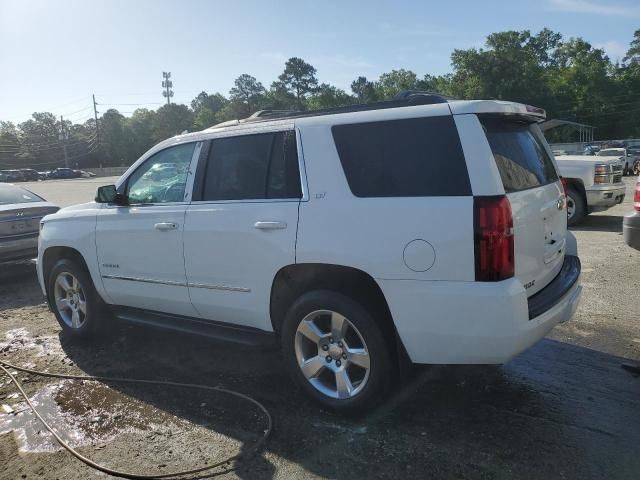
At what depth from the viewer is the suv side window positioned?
3752mm

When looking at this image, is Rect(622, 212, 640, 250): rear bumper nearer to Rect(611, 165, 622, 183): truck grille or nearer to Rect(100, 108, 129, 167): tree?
Rect(611, 165, 622, 183): truck grille

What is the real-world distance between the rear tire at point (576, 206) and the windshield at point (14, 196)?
9.98m

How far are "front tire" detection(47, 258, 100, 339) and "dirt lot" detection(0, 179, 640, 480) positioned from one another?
0.22 m

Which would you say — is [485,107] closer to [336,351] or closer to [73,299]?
[336,351]

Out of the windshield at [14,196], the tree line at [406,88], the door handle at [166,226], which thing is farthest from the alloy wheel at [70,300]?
the tree line at [406,88]

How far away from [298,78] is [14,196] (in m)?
108

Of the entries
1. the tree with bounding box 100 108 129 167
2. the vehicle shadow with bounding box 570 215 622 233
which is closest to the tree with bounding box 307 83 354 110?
the tree with bounding box 100 108 129 167

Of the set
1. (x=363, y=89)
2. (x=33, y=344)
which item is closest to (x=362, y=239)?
(x=33, y=344)

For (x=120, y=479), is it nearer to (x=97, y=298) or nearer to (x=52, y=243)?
(x=97, y=298)

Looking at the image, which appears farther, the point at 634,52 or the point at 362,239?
the point at 634,52

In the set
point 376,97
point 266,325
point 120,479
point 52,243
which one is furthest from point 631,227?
point 376,97

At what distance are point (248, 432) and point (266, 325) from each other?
2.52 feet

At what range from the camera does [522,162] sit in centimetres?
351

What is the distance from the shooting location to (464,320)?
3.03 m
